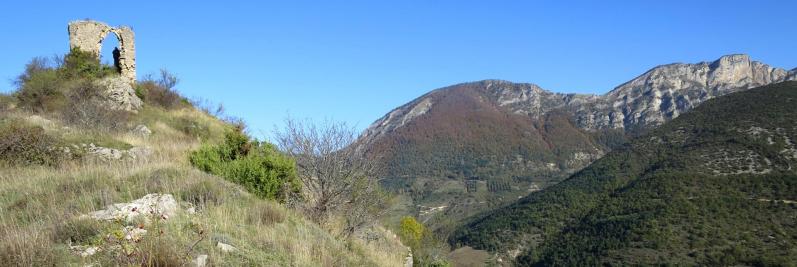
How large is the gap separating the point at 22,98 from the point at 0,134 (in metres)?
14.0

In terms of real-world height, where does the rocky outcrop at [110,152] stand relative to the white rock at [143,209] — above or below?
Answer: above

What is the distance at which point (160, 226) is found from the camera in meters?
5.20

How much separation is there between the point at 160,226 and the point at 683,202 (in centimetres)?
8344

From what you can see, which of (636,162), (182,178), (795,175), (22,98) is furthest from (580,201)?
(182,178)

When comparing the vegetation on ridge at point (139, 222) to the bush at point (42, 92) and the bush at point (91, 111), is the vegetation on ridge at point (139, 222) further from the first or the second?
the bush at point (42, 92)

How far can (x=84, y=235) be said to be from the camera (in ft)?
16.4

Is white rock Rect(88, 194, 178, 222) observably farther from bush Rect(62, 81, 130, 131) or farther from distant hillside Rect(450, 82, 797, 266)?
distant hillside Rect(450, 82, 797, 266)

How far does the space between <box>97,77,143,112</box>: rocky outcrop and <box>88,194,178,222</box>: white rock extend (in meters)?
18.1

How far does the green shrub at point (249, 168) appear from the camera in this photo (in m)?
10.7

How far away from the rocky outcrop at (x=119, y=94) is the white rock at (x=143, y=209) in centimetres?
1806

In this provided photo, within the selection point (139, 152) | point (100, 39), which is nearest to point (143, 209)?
point (139, 152)

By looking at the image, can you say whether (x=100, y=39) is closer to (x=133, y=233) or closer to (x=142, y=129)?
(x=142, y=129)

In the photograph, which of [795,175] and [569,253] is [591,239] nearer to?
[569,253]

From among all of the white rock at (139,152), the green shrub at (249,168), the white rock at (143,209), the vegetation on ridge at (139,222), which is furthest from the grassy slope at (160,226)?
the white rock at (139,152)
